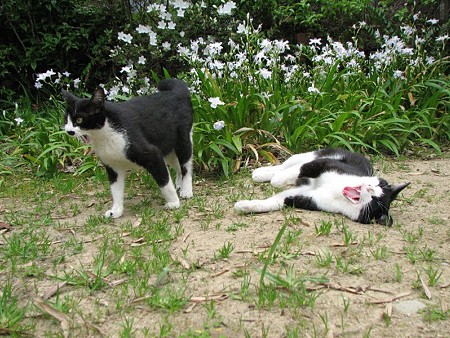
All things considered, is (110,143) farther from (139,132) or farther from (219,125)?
(219,125)

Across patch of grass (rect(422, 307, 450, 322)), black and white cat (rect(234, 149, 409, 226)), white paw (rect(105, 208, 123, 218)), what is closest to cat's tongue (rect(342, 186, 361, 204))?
black and white cat (rect(234, 149, 409, 226))

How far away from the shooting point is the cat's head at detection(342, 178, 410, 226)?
3.62 metres

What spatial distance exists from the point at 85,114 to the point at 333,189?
6.49ft

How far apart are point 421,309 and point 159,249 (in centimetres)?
162

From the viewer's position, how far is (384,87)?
629 cm

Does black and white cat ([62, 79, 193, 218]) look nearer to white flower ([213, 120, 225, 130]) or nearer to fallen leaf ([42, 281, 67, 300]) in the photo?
white flower ([213, 120, 225, 130])

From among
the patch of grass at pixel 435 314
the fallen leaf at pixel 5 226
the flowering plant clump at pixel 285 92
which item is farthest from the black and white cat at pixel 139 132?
the patch of grass at pixel 435 314

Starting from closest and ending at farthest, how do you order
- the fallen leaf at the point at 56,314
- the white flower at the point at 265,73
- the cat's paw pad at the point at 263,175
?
the fallen leaf at the point at 56,314 < the cat's paw pad at the point at 263,175 < the white flower at the point at 265,73

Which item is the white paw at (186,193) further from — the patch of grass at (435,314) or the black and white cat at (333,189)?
the patch of grass at (435,314)

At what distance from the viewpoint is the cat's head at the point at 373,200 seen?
142 inches

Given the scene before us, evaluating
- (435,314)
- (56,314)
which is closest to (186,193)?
(56,314)

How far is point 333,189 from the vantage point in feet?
12.7

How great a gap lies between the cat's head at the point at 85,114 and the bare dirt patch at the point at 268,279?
2.47 ft

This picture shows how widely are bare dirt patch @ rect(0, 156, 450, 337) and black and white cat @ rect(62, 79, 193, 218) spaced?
14.2 inches
